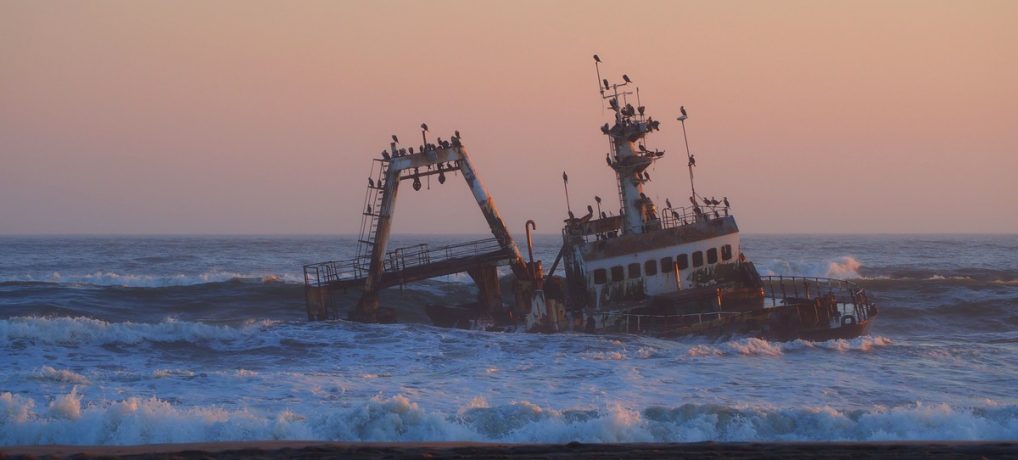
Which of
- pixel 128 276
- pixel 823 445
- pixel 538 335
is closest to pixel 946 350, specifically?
pixel 538 335

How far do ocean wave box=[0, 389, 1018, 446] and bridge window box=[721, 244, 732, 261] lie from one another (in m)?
12.2

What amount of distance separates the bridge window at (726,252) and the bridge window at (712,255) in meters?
0.20

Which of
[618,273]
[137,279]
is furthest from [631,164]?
[137,279]

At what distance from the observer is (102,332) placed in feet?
96.6

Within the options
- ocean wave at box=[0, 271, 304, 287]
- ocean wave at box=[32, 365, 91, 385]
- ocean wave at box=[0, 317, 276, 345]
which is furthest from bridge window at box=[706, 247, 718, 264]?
ocean wave at box=[0, 271, 304, 287]

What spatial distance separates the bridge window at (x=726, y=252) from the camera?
30281 millimetres

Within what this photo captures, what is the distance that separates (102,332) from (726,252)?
18.6 m

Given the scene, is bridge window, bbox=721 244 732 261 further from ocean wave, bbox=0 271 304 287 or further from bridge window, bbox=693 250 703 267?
ocean wave, bbox=0 271 304 287

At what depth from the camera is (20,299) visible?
44.5m

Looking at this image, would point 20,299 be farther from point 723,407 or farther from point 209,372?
point 723,407

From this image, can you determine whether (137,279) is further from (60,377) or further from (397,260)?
(60,377)

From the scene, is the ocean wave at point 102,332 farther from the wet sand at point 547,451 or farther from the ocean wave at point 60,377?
the wet sand at point 547,451

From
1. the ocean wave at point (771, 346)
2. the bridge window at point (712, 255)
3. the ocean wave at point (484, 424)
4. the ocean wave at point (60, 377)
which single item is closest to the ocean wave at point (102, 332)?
the ocean wave at point (60, 377)

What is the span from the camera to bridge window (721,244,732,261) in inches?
1192
